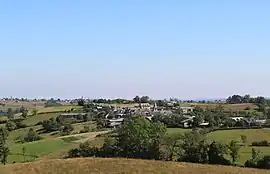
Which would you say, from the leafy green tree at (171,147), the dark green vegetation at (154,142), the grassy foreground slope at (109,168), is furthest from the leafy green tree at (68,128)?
the grassy foreground slope at (109,168)

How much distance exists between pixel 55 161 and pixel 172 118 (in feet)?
290

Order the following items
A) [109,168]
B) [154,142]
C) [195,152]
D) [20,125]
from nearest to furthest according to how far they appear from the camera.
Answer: [109,168] → [195,152] → [154,142] → [20,125]

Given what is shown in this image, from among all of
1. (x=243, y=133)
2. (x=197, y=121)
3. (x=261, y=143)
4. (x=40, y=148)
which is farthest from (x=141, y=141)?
(x=197, y=121)

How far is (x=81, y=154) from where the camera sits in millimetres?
99812

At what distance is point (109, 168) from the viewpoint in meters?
63.5

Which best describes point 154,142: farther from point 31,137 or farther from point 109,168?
point 31,137

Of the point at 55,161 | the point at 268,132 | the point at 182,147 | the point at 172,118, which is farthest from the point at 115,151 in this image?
the point at 172,118

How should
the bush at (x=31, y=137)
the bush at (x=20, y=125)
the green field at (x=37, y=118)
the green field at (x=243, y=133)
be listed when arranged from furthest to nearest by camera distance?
the green field at (x=37, y=118) < the bush at (x=20, y=125) < the bush at (x=31, y=137) < the green field at (x=243, y=133)

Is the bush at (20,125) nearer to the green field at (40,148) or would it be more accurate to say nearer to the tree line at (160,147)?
the green field at (40,148)

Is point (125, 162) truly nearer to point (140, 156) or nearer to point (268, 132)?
point (140, 156)

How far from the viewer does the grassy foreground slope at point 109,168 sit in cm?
6225

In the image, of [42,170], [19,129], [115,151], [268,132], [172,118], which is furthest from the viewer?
[19,129]

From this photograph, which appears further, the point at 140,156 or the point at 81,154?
the point at 81,154

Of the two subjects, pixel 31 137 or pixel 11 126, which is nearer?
pixel 31 137
